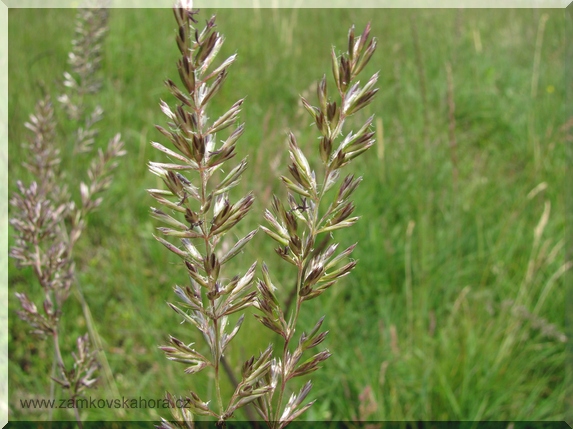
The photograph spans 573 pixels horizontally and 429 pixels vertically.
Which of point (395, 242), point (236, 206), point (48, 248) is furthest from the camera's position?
point (395, 242)

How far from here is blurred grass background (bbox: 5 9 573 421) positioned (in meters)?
2.15

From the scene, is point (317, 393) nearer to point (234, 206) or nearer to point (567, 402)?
point (567, 402)

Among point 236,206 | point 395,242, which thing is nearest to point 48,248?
point 236,206

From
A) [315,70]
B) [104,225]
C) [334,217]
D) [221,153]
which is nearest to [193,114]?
[221,153]

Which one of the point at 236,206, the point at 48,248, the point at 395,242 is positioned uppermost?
the point at 236,206

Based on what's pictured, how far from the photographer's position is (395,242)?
9.33ft

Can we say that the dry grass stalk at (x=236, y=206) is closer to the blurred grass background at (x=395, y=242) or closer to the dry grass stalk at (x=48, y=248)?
the dry grass stalk at (x=48, y=248)

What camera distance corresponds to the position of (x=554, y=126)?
3717 millimetres

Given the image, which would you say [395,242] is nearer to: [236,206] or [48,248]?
[48,248]

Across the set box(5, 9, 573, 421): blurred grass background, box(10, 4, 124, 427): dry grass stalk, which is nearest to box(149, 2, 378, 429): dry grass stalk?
box(10, 4, 124, 427): dry grass stalk

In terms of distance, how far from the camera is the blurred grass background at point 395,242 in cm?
215

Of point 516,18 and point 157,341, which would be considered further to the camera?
point 516,18

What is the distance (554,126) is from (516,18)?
2.59 m

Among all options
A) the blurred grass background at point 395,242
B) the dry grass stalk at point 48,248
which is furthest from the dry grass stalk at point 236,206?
the blurred grass background at point 395,242
